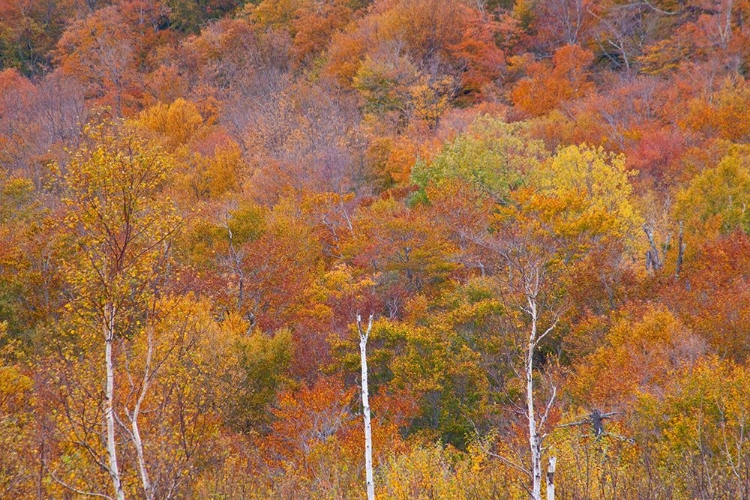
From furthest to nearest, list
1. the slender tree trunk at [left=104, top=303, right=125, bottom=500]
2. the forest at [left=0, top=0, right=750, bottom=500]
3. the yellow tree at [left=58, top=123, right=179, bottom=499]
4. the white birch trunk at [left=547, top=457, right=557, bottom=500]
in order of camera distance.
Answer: the forest at [left=0, top=0, right=750, bottom=500] < the yellow tree at [left=58, top=123, right=179, bottom=499] < the slender tree trunk at [left=104, top=303, right=125, bottom=500] < the white birch trunk at [left=547, top=457, right=557, bottom=500]

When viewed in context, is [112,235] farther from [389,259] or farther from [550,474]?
[389,259]

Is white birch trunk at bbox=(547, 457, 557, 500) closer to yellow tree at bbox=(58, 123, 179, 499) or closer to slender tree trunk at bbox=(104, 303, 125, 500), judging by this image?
slender tree trunk at bbox=(104, 303, 125, 500)

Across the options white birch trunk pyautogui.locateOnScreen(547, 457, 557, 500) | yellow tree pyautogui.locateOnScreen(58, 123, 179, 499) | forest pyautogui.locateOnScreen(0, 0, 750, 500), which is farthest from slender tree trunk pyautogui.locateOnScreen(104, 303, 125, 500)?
white birch trunk pyautogui.locateOnScreen(547, 457, 557, 500)

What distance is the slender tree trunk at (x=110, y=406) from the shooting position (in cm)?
1006

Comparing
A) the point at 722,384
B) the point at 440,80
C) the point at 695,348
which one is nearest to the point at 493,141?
the point at 440,80

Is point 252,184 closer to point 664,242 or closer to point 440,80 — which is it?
point 440,80

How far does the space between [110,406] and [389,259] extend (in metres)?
23.2

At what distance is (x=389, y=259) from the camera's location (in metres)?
33.0

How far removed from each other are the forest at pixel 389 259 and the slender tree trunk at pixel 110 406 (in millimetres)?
129

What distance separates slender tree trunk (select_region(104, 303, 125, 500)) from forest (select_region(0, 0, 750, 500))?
0.42 feet

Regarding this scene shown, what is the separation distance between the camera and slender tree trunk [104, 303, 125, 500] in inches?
396

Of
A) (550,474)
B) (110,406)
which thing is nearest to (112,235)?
(110,406)

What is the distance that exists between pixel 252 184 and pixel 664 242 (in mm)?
24542

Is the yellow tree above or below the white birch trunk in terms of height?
above
